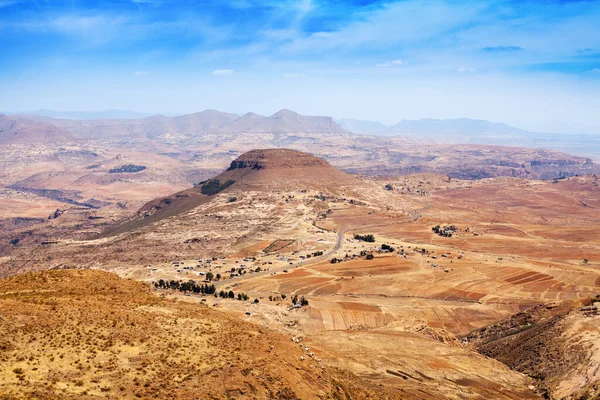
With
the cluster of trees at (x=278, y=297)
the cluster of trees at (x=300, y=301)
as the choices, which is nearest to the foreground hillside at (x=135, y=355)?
the cluster of trees at (x=300, y=301)

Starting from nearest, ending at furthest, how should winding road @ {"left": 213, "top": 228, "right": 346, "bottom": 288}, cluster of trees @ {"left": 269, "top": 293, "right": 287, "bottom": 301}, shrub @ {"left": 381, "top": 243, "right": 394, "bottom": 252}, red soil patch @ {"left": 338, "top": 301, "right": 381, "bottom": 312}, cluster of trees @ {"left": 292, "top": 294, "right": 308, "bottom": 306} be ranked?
1. red soil patch @ {"left": 338, "top": 301, "right": 381, "bottom": 312}
2. cluster of trees @ {"left": 292, "top": 294, "right": 308, "bottom": 306}
3. cluster of trees @ {"left": 269, "top": 293, "right": 287, "bottom": 301}
4. winding road @ {"left": 213, "top": 228, "right": 346, "bottom": 288}
5. shrub @ {"left": 381, "top": 243, "right": 394, "bottom": 252}

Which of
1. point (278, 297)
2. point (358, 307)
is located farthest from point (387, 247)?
point (278, 297)

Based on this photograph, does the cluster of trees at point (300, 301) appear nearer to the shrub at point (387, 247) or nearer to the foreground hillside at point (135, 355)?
the foreground hillside at point (135, 355)

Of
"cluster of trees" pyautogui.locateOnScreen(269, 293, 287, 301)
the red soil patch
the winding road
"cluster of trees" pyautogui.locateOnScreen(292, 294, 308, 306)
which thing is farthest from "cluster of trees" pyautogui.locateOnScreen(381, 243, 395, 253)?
"cluster of trees" pyautogui.locateOnScreen(292, 294, 308, 306)

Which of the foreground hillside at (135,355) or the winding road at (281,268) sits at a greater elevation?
the foreground hillside at (135,355)

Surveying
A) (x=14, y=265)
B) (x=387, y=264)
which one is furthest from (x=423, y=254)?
(x=14, y=265)

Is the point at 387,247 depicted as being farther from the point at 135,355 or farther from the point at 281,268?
the point at 135,355

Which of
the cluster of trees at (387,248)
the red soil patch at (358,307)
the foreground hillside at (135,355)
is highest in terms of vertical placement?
the foreground hillside at (135,355)

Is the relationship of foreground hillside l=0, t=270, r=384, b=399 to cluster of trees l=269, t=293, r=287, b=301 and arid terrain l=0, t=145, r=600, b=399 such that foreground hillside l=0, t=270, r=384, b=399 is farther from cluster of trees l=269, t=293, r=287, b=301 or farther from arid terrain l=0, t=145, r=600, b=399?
cluster of trees l=269, t=293, r=287, b=301
